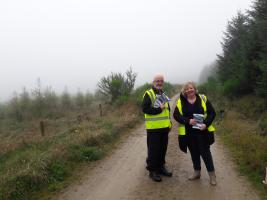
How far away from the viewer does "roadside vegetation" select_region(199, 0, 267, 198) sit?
718 centimetres

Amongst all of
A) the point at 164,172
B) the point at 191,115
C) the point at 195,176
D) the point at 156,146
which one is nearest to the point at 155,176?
the point at 164,172

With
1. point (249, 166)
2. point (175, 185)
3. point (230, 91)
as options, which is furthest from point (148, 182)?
point (230, 91)

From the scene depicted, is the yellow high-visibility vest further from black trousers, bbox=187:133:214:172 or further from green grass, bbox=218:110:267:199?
green grass, bbox=218:110:267:199

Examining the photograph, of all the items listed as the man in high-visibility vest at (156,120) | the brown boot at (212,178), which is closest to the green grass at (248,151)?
the brown boot at (212,178)

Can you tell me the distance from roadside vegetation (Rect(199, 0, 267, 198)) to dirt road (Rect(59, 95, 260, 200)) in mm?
428

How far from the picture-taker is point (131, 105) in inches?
752

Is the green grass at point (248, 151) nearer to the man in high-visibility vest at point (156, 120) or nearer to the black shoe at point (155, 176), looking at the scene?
the black shoe at point (155, 176)

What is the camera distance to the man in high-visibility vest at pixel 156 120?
6.02 metres

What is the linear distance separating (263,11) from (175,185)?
12.4 metres

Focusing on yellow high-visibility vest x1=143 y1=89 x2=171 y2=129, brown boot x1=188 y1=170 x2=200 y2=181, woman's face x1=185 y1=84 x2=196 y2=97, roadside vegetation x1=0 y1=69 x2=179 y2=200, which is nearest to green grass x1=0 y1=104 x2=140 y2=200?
roadside vegetation x1=0 y1=69 x2=179 y2=200

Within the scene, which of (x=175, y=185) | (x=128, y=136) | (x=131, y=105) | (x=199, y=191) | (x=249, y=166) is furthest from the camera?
(x=131, y=105)

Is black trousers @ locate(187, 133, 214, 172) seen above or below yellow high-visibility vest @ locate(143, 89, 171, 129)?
below

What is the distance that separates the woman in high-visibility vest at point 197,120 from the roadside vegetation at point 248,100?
1162mm

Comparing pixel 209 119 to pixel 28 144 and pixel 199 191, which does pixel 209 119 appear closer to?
pixel 199 191
